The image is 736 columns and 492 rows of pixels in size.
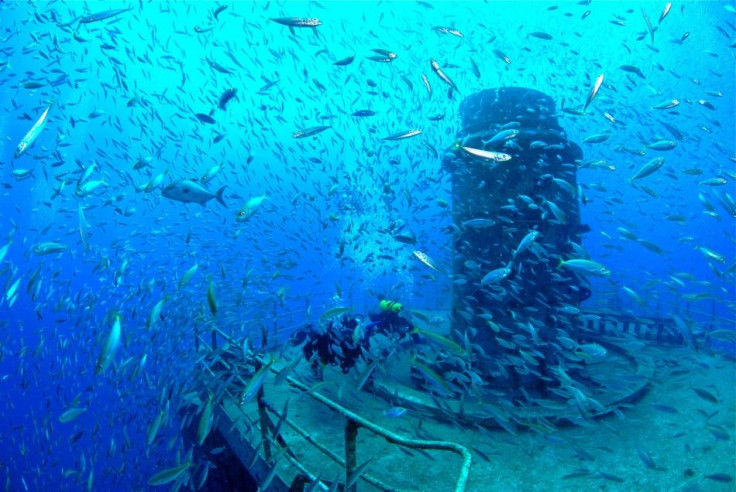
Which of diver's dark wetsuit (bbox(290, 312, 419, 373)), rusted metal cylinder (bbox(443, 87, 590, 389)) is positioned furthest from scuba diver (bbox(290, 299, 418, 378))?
rusted metal cylinder (bbox(443, 87, 590, 389))

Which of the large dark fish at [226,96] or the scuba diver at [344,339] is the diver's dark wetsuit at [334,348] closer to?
the scuba diver at [344,339]

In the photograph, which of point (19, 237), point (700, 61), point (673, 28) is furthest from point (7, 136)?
point (700, 61)

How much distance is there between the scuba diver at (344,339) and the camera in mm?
7805

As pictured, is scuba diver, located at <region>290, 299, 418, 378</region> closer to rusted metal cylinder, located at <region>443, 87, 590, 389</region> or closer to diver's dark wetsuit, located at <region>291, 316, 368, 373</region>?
diver's dark wetsuit, located at <region>291, 316, 368, 373</region>

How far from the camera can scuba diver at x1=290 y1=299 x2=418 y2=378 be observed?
7.80 metres

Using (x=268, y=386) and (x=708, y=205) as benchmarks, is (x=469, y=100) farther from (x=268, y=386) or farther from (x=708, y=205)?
(x=268, y=386)

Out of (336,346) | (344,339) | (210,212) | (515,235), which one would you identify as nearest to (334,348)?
(336,346)

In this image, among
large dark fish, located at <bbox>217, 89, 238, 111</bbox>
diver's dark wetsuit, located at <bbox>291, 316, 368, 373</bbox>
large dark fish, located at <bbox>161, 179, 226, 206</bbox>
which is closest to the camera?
large dark fish, located at <bbox>161, 179, 226, 206</bbox>

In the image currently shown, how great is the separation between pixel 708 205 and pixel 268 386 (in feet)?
30.1

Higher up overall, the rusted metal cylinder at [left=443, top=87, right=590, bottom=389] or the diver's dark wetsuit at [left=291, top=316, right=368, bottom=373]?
the rusted metal cylinder at [left=443, top=87, right=590, bottom=389]

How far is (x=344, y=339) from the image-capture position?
786 centimetres

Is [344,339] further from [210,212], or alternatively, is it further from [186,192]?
[210,212]

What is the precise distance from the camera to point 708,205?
6.94 meters

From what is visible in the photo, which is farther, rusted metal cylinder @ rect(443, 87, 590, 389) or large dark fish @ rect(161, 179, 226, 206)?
rusted metal cylinder @ rect(443, 87, 590, 389)
